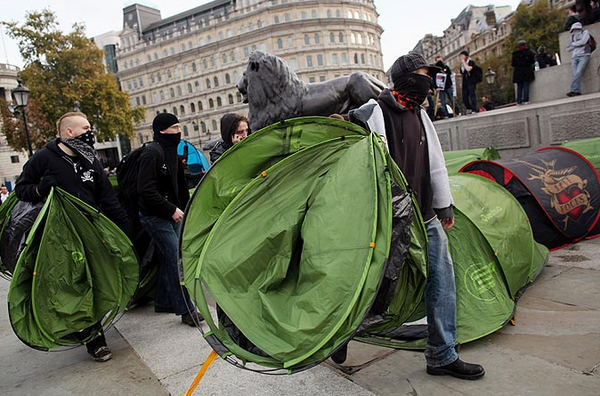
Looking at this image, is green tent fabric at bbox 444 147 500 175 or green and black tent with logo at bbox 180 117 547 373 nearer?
green and black tent with logo at bbox 180 117 547 373

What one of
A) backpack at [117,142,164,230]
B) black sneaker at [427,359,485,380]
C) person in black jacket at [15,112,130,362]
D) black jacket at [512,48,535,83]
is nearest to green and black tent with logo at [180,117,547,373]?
black sneaker at [427,359,485,380]

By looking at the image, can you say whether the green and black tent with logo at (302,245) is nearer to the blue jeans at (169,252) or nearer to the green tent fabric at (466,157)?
the blue jeans at (169,252)

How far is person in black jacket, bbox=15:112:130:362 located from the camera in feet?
12.6

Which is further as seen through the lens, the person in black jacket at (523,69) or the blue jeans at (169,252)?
the person in black jacket at (523,69)

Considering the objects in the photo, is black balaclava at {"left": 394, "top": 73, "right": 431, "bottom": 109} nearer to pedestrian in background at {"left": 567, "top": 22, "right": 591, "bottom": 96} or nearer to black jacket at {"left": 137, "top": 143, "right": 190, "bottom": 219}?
black jacket at {"left": 137, "top": 143, "right": 190, "bottom": 219}

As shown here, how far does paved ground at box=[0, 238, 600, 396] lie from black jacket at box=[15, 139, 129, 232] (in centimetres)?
141

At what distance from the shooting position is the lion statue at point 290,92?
13.1 ft

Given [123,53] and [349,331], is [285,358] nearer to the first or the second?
[349,331]

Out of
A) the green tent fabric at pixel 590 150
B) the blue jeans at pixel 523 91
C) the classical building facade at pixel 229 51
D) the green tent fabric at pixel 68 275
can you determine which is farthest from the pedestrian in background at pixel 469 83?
the classical building facade at pixel 229 51

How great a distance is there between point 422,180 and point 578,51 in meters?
9.02

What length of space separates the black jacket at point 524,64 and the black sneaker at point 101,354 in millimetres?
11360

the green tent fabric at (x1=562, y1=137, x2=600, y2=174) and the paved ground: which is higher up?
the green tent fabric at (x1=562, y1=137, x2=600, y2=174)

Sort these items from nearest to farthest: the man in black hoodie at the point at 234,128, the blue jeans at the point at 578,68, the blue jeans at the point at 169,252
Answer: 1. the blue jeans at the point at 169,252
2. the man in black hoodie at the point at 234,128
3. the blue jeans at the point at 578,68

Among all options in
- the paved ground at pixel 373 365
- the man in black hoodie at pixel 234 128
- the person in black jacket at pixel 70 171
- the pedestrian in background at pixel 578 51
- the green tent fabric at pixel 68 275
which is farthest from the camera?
the pedestrian in background at pixel 578 51
